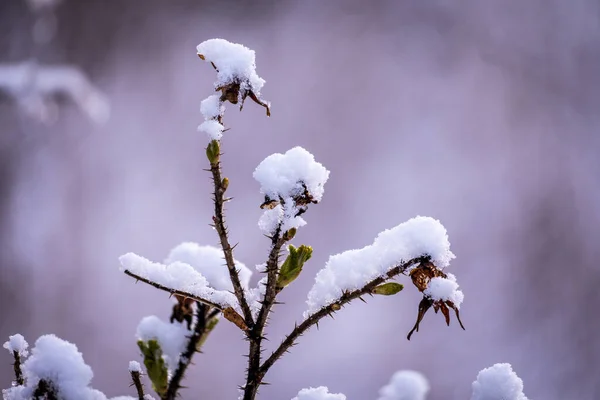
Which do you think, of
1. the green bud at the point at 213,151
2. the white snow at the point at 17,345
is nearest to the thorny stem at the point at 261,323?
the green bud at the point at 213,151

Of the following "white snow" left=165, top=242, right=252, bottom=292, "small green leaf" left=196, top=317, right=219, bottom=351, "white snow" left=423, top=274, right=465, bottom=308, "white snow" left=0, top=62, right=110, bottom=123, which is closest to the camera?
"white snow" left=423, top=274, right=465, bottom=308

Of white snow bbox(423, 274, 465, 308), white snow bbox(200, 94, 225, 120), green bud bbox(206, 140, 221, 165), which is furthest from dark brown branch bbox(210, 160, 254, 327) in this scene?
white snow bbox(423, 274, 465, 308)

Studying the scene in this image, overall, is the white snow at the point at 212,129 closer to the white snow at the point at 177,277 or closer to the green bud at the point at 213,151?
the green bud at the point at 213,151

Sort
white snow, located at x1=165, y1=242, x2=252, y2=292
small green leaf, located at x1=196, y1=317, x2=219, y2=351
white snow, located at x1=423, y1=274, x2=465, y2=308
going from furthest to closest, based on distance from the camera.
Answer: white snow, located at x1=165, y1=242, x2=252, y2=292 < small green leaf, located at x1=196, y1=317, x2=219, y2=351 < white snow, located at x1=423, y1=274, x2=465, y2=308

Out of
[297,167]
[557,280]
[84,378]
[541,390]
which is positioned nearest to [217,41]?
[297,167]

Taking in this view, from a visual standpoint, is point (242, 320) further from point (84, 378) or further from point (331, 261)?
point (84, 378)

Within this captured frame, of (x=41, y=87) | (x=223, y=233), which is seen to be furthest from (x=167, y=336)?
(x=41, y=87)

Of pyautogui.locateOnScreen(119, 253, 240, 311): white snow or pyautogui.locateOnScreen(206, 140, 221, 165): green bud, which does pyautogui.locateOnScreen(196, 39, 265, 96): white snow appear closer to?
pyautogui.locateOnScreen(206, 140, 221, 165): green bud
